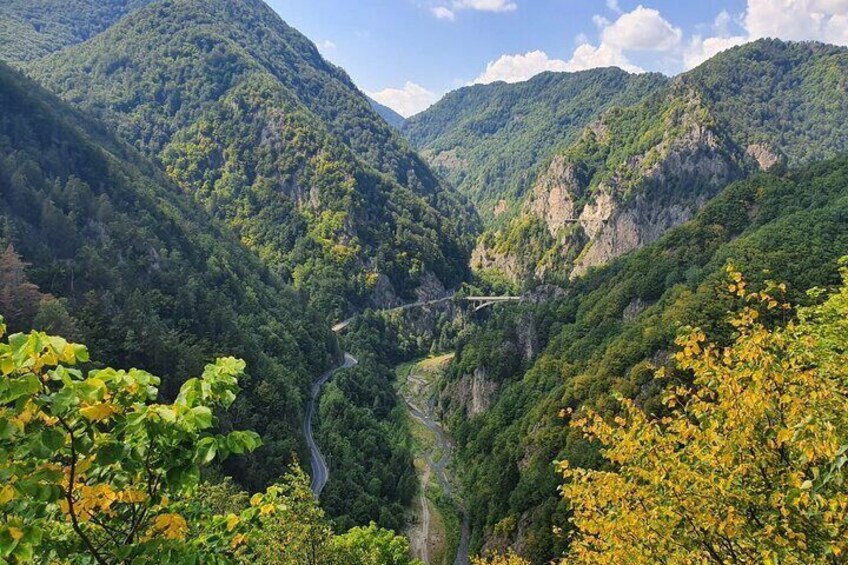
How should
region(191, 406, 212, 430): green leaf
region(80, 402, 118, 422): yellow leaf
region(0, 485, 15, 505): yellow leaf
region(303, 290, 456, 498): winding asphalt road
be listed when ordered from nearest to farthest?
region(0, 485, 15, 505): yellow leaf
region(80, 402, 118, 422): yellow leaf
region(191, 406, 212, 430): green leaf
region(303, 290, 456, 498): winding asphalt road

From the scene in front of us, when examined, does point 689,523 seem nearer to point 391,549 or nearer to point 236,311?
point 391,549

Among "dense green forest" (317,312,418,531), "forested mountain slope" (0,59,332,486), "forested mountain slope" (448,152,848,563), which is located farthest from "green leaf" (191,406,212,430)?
"dense green forest" (317,312,418,531)

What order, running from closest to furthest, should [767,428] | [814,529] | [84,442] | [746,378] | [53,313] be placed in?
[84,442] < [814,529] < [767,428] < [746,378] < [53,313]


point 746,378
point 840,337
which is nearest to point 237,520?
point 746,378

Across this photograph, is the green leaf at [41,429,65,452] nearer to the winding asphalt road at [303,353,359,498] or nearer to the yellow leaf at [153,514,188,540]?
the yellow leaf at [153,514,188,540]

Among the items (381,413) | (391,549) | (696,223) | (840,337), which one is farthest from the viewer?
(381,413)
